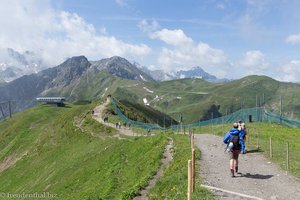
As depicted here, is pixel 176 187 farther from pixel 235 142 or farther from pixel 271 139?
pixel 271 139

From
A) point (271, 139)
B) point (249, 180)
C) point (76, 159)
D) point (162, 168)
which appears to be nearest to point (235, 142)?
point (249, 180)

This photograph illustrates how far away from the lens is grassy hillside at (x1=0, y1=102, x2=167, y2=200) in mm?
37000

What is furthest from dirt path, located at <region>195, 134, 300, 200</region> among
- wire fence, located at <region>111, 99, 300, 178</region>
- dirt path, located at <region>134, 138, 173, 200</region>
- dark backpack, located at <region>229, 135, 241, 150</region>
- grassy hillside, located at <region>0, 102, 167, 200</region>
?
grassy hillside, located at <region>0, 102, 167, 200</region>

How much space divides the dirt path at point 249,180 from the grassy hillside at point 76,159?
5059 mm

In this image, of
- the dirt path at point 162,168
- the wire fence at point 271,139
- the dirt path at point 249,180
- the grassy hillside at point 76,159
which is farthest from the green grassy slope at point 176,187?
the wire fence at point 271,139

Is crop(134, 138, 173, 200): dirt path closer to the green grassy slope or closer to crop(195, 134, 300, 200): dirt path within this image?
the green grassy slope

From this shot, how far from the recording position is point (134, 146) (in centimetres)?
5306

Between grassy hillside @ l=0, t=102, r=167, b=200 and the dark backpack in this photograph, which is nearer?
the dark backpack

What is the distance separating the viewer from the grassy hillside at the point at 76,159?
37.0m

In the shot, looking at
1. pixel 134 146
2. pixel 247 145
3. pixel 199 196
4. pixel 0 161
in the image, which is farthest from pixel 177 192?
pixel 0 161

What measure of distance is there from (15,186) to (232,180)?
55.9 metres

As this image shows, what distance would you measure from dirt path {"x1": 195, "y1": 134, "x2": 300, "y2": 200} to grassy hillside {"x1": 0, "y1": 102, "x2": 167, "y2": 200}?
5.06 metres

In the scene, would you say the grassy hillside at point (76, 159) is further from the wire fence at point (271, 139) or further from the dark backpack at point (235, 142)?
the wire fence at point (271, 139)

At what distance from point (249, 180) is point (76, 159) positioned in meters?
45.1
